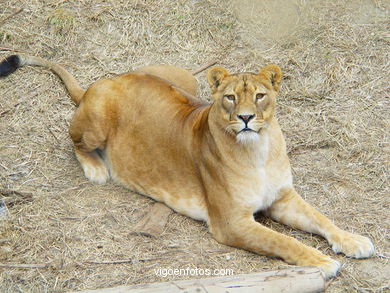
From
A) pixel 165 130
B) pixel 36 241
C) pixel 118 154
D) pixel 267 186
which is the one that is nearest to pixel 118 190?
pixel 118 154

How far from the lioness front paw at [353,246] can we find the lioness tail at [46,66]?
2941mm

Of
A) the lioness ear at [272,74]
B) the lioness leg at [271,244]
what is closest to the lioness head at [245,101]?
the lioness ear at [272,74]

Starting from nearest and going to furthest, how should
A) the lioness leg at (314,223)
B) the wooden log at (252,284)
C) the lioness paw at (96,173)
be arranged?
1. the wooden log at (252,284)
2. the lioness leg at (314,223)
3. the lioness paw at (96,173)

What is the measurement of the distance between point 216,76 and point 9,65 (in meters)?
2.79

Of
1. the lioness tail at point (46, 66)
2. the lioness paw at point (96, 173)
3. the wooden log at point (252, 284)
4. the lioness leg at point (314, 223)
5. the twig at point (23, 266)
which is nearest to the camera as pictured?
the wooden log at point (252, 284)

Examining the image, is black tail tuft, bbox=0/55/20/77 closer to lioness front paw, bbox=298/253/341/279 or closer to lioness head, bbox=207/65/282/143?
lioness head, bbox=207/65/282/143

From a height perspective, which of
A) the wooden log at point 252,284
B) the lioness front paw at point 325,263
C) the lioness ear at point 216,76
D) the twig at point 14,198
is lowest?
the twig at point 14,198

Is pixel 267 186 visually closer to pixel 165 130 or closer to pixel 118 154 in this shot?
pixel 165 130

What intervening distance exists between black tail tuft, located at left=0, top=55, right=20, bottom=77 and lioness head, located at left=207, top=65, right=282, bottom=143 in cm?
274

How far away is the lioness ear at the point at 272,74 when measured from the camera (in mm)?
4780

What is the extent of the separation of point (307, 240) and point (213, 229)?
0.67 meters

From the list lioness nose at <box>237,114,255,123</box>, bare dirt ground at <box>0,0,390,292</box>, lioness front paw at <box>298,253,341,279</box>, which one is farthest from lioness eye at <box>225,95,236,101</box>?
lioness front paw at <box>298,253,341,279</box>

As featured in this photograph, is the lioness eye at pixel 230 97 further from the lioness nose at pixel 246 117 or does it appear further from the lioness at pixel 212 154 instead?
the lioness nose at pixel 246 117

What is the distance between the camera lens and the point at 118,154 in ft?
18.8
